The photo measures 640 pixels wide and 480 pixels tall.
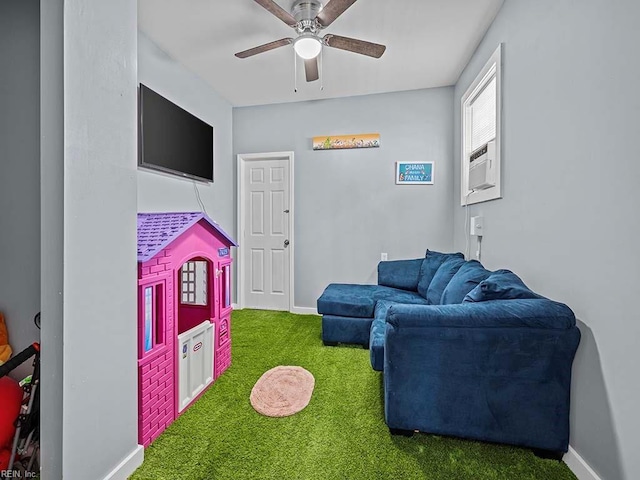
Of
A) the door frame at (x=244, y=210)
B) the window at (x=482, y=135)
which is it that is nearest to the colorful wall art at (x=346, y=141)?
the door frame at (x=244, y=210)

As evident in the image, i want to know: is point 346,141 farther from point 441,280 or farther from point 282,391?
point 282,391

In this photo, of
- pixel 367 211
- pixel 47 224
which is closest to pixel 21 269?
pixel 47 224

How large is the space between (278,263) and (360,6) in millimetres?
2895

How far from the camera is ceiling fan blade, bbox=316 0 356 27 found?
6.01 feet

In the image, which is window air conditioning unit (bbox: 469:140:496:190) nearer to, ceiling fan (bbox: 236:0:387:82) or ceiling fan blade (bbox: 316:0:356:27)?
ceiling fan (bbox: 236:0:387:82)

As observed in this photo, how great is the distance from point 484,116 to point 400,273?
1.75m

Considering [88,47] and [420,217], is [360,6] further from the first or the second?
[420,217]

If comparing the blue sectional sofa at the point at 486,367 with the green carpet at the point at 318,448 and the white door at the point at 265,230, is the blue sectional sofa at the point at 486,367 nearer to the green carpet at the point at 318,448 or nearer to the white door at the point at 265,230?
the green carpet at the point at 318,448

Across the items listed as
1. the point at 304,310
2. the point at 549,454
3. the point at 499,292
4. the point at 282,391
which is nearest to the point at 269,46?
the point at 499,292

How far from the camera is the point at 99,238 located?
1.20 m

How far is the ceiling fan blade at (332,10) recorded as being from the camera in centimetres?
183

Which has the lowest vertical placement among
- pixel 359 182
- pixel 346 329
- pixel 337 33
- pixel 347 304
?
pixel 346 329

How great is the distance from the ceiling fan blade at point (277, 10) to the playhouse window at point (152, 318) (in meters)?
1.83

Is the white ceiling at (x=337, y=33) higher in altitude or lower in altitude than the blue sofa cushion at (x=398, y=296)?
higher
